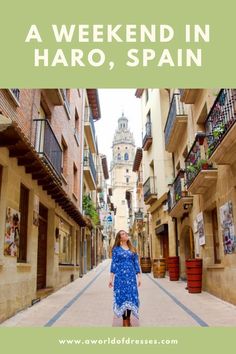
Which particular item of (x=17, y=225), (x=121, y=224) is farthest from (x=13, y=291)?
(x=121, y=224)

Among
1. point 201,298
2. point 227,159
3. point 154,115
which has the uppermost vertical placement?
point 154,115

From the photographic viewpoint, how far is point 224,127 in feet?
26.6

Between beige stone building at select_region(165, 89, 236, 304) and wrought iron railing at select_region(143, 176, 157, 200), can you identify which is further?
wrought iron railing at select_region(143, 176, 157, 200)

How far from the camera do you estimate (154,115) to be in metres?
21.2

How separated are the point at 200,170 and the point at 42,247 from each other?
5.27m

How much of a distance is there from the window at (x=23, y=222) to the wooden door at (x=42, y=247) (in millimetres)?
2089

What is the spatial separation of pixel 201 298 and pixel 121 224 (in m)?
76.8

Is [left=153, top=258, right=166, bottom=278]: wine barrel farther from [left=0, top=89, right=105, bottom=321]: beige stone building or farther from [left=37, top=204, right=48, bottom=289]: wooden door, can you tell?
[left=37, top=204, right=48, bottom=289]: wooden door

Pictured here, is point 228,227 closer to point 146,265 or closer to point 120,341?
point 120,341

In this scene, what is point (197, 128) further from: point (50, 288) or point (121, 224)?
point (121, 224)

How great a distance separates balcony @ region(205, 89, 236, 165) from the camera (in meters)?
7.31

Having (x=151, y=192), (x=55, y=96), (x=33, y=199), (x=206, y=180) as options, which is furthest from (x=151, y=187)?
(x=33, y=199)

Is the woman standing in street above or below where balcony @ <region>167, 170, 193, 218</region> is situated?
below

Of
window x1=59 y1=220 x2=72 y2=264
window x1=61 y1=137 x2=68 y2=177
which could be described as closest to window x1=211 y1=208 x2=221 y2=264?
window x1=59 y1=220 x2=72 y2=264
